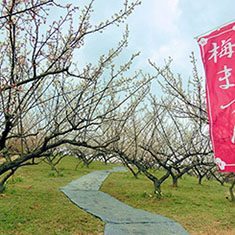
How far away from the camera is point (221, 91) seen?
9.50ft

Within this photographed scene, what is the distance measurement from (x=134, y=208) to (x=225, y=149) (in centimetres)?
465

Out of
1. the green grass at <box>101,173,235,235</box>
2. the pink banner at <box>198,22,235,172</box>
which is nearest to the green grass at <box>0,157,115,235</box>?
the green grass at <box>101,173,235,235</box>

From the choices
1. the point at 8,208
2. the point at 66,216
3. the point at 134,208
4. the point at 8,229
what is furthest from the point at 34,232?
the point at 134,208

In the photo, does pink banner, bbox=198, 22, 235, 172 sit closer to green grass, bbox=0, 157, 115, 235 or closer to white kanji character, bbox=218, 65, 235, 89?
white kanji character, bbox=218, 65, 235, 89

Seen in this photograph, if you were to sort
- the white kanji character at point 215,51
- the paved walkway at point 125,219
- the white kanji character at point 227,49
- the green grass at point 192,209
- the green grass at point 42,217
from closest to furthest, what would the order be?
1. the white kanji character at point 227,49
2. the white kanji character at point 215,51
3. the green grass at point 42,217
4. the paved walkway at point 125,219
5. the green grass at point 192,209

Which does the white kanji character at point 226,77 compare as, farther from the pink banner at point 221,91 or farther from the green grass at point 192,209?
the green grass at point 192,209

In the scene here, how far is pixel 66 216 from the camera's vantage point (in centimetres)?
548

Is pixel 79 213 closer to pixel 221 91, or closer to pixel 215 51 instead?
pixel 221 91

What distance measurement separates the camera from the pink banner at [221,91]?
2.72 meters

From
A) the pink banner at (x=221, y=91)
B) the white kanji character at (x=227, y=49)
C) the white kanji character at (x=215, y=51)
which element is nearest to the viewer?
the pink banner at (x=221, y=91)

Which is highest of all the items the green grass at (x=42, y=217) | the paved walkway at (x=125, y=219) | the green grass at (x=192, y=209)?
the green grass at (x=42, y=217)

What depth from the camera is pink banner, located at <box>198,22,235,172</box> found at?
2723mm

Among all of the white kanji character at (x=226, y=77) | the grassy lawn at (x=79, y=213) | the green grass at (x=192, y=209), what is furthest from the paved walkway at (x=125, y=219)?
the white kanji character at (x=226, y=77)

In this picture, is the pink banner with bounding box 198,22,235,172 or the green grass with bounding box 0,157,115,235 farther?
the green grass with bounding box 0,157,115,235
